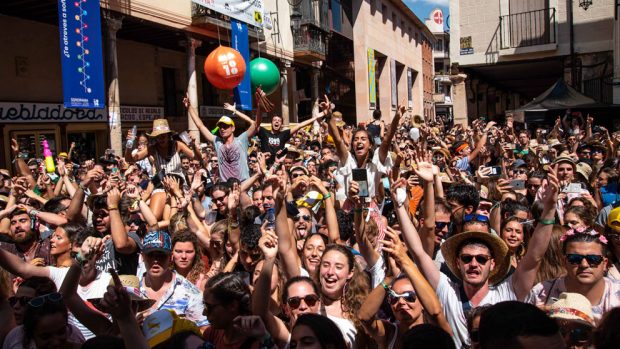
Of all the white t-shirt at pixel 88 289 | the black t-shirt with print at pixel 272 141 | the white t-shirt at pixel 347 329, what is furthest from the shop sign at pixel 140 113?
the white t-shirt at pixel 347 329

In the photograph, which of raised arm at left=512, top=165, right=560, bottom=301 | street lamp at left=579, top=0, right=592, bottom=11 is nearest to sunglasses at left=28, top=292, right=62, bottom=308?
raised arm at left=512, top=165, right=560, bottom=301

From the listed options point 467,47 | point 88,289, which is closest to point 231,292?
point 88,289

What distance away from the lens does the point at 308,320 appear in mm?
2682

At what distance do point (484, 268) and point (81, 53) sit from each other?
11.9 meters

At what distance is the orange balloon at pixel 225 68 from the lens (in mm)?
9047

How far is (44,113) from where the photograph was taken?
15352 mm

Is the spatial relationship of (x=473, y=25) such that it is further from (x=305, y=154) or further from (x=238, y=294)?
(x=238, y=294)

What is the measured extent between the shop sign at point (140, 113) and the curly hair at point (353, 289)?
16.0 m

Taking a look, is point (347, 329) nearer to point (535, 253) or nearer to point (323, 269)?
point (323, 269)

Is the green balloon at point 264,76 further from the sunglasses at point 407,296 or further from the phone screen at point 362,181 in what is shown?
the sunglasses at point 407,296

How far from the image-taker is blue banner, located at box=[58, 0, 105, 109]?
12188mm

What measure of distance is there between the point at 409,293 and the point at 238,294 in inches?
38.8

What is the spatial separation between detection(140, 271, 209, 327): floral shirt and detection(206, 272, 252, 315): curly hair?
60 cm

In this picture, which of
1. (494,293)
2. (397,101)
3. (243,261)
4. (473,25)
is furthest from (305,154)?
(397,101)
